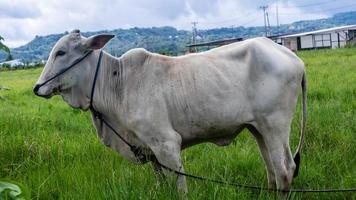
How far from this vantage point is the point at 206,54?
4.38 meters

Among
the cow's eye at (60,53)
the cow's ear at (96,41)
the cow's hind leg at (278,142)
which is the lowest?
the cow's hind leg at (278,142)

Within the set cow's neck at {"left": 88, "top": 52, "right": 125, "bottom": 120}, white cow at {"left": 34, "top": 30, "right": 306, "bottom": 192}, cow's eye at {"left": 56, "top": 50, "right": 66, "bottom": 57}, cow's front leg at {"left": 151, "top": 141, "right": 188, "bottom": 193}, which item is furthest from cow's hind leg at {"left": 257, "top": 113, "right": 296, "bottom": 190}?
cow's eye at {"left": 56, "top": 50, "right": 66, "bottom": 57}

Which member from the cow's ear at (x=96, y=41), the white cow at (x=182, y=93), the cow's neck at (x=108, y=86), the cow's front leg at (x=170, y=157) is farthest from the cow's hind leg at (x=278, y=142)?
the cow's ear at (x=96, y=41)

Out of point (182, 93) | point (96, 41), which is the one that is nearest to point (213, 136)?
point (182, 93)

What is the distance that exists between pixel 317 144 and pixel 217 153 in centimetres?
112

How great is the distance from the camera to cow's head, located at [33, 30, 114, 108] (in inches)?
164

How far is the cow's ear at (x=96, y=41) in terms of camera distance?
165 inches

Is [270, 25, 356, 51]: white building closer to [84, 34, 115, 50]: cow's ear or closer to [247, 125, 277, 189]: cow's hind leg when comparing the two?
[247, 125, 277, 189]: cow's hind leg

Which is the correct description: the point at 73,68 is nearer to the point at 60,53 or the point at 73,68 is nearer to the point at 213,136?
the point at 60,53

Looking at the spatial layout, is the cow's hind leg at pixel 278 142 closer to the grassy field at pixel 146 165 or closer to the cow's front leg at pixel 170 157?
the grassy field at pixel 146 165

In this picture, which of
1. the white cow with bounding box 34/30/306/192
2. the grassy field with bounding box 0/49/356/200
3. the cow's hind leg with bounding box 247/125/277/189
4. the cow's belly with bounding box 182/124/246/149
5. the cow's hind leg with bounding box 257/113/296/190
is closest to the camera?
the grassy field with bounding box 0/49/356/200

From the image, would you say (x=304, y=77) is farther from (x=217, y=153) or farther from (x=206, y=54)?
(x=217, y=153)

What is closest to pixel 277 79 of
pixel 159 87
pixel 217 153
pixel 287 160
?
pixel 287 160

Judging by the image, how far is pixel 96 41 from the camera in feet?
13.9
